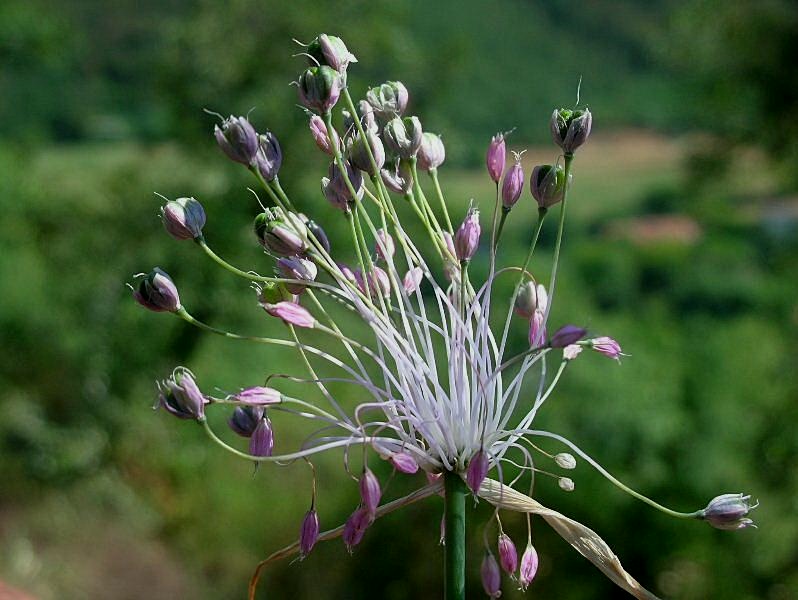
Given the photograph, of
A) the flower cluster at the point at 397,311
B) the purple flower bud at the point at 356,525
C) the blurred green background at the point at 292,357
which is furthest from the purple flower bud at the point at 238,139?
the blurred green background at the point at 292,357

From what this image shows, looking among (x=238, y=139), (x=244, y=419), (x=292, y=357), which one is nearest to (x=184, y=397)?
(x=244, y=419)

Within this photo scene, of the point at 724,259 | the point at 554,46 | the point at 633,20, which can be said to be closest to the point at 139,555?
the point at 724,259

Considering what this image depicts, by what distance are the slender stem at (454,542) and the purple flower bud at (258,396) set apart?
0.12m

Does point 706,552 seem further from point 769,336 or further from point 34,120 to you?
point 34,120

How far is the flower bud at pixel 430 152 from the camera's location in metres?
0.64

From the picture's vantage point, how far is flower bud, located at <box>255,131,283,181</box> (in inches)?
23.2

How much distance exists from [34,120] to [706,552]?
138 inches

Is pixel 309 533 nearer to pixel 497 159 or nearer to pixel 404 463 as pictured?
pixel 404 463

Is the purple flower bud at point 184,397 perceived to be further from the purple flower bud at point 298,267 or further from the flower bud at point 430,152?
the flower bud at point 430,152

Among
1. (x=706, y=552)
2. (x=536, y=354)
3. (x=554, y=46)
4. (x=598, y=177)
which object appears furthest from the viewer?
(x=554, y=46)

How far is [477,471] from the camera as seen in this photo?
54 centimetres

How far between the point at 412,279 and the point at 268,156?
0.43 feet

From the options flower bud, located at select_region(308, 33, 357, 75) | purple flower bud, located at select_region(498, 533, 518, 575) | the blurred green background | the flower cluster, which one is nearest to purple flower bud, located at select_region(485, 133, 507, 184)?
the flower cluster

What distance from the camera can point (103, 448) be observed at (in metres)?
3.41
